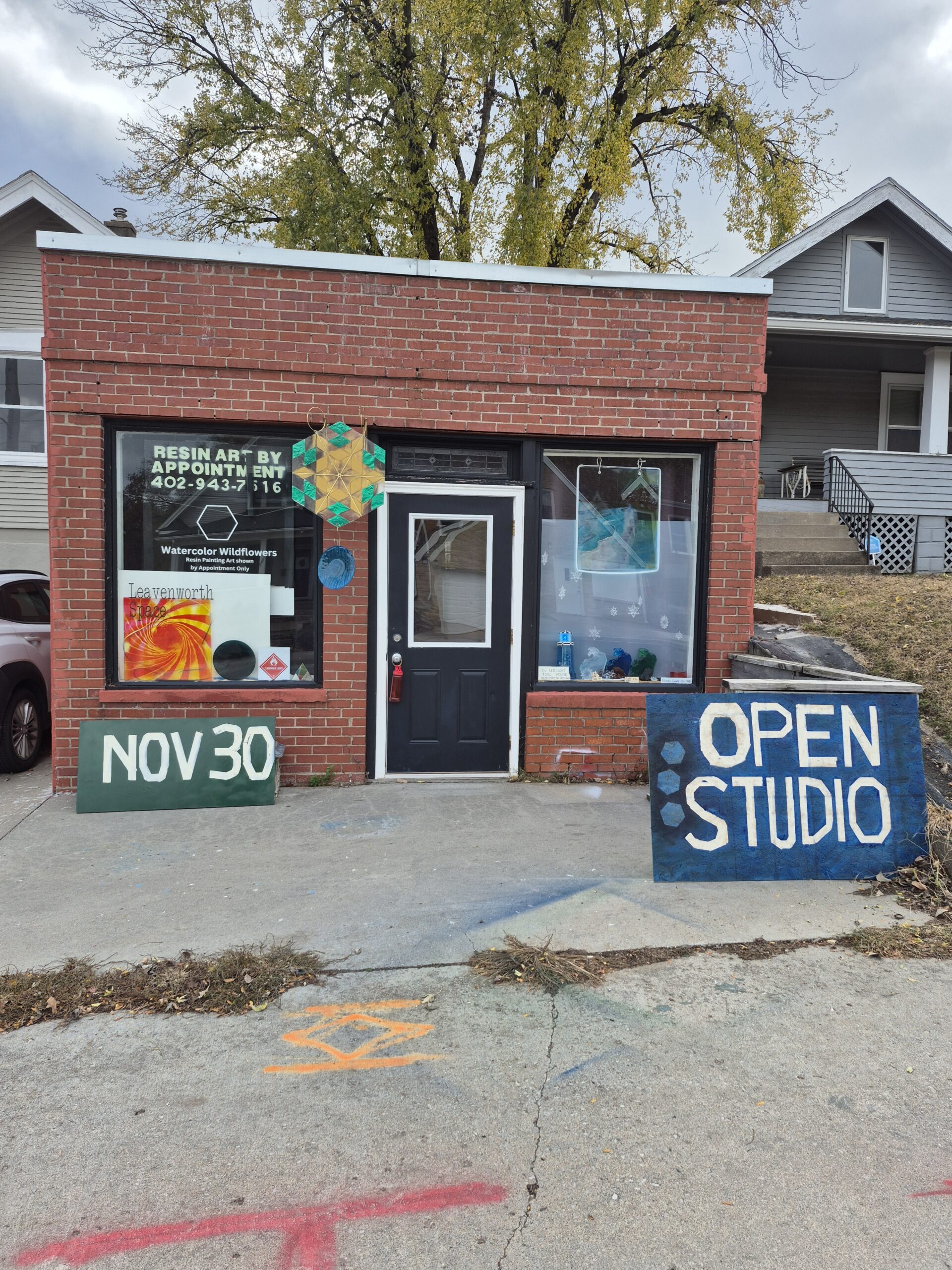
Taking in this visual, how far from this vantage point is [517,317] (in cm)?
670

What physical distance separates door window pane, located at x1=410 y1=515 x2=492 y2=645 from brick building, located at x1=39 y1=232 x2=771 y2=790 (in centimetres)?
2

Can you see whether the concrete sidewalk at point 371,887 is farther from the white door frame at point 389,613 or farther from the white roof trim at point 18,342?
the white roof trim at point 18,342

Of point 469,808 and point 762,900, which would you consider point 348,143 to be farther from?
point 762,900

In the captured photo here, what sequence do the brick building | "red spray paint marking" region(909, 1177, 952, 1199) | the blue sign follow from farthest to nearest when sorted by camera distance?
the brick building < the blue sign < "red spray paint marking" region(909, 1177, 952, 1199)

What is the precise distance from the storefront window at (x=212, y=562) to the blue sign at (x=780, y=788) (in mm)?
3201

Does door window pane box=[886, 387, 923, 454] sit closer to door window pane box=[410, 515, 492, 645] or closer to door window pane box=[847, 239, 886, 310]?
door window pane box=[847, 239, 886, 310]

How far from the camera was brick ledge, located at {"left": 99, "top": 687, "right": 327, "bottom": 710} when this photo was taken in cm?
652

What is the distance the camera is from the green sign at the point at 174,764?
6113 mm

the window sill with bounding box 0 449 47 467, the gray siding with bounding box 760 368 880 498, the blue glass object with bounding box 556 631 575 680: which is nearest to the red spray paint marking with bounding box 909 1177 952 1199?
the blue glass object with bounding box 556 631 575 680

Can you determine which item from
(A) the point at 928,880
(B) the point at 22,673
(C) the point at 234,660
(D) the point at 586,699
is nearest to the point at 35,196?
(B) the point at 22,673

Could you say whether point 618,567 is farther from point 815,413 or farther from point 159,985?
point 815,413

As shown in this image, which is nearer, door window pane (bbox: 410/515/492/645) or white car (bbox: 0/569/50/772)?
door window pane (bbox: 410/515/492/645)

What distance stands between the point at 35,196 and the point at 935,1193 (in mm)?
17721

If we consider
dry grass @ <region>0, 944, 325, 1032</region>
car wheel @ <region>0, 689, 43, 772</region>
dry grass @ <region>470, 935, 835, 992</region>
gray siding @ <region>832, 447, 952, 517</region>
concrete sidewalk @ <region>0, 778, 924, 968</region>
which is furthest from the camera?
gray siding @ <region>832, 447, 952, 517</region>
